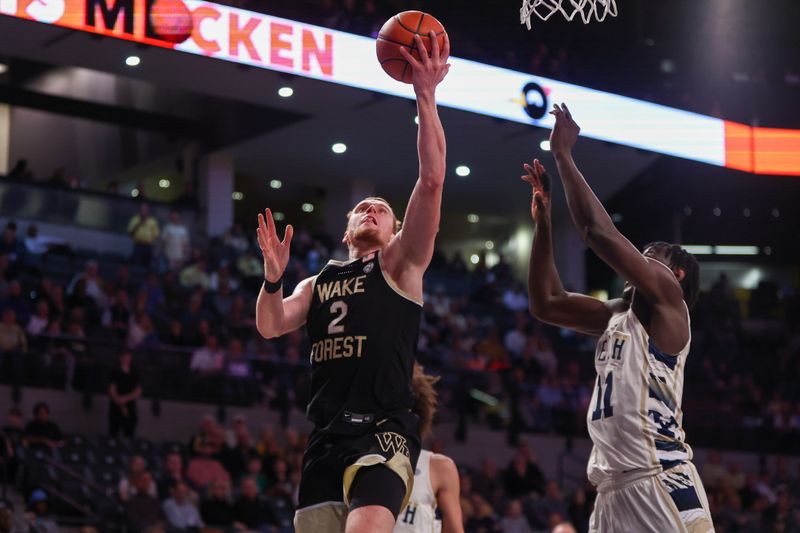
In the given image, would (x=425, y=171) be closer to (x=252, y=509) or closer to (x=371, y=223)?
(x=371, y=223)

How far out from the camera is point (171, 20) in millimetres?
16750

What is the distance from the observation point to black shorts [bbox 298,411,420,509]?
4773mm

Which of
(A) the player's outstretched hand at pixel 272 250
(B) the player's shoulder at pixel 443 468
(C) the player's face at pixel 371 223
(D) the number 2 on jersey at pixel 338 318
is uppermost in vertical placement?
(C) the player's face at pixel 371 223

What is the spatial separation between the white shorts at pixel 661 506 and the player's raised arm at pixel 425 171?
4.50 ft

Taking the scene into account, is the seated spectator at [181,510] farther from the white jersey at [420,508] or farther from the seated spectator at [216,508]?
the white jersey at [420,508]

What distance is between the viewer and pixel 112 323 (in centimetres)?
1542

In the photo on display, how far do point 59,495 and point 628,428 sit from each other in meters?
7.77

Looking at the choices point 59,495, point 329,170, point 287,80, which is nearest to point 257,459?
point 59,495

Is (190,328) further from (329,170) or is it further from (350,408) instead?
(350,408)

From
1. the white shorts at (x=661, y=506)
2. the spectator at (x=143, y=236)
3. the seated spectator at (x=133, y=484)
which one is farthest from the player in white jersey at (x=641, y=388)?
the spectator at (x=143, y=236)

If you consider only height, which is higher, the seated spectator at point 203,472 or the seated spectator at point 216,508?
the seated spectator at point 203,472

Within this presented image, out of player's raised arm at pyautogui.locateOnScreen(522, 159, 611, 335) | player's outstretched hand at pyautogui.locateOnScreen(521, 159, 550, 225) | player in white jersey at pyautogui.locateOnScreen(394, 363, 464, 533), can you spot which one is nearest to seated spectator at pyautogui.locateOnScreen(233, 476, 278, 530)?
player in white jersey at pyautogui.locateOnScreen(394, 363, 464, 533)

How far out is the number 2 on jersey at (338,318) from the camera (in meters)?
5.01

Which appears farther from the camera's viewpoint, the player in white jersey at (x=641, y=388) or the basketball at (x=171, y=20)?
the basketball at (x=171, y=20)
